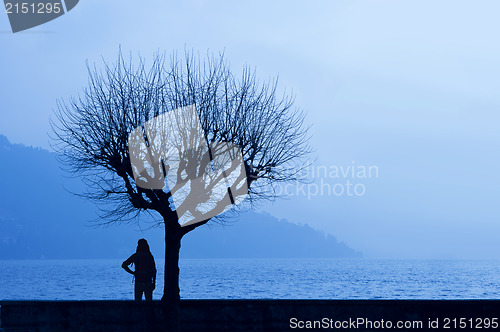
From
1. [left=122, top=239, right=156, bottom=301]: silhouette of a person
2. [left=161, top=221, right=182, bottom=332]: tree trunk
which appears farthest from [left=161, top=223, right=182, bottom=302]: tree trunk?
[left=122, top=239, right=156, bottom=301]: silhouette of a person

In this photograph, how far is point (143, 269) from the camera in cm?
1847

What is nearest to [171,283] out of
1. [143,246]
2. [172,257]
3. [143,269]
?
[172,257]

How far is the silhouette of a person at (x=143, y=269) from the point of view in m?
18.3

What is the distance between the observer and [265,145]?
1917 cm

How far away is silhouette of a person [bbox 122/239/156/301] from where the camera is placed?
18309mm
